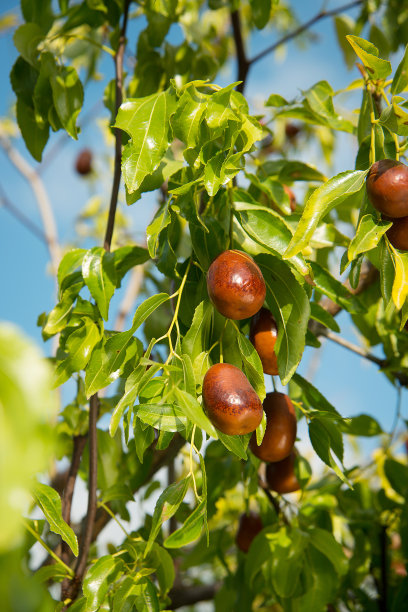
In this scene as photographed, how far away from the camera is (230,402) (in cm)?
62

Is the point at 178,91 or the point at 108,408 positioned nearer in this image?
the point at 178,91

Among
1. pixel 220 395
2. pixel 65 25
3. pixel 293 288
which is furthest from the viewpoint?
pixel 65 25

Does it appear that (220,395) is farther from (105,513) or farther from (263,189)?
(105,513)

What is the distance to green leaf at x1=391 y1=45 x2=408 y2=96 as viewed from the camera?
769 mm

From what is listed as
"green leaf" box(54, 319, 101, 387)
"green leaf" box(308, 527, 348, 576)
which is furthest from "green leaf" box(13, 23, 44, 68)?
"green leaf" box(308, 527, 348, 576)

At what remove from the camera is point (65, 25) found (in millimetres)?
1145

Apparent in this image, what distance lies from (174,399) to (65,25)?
2.75 feet

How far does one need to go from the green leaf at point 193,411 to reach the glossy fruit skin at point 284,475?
0.53 m

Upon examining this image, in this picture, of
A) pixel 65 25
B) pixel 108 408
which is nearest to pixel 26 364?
pixel 108 408

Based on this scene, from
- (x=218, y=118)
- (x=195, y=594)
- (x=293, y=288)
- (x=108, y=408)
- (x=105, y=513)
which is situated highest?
(x=218, y=118)

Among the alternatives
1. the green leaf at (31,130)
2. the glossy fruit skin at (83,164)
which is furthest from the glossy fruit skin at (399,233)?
the glossy fruit skin at (83,164)

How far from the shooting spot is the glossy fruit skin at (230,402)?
2.05 ft

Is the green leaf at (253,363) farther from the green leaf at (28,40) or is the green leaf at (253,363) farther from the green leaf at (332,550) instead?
the green leaf at (28,40)

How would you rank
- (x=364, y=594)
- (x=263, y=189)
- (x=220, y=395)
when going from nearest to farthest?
(x=220, y=395) < (x=263, y=189) < (x=364, y=594)
